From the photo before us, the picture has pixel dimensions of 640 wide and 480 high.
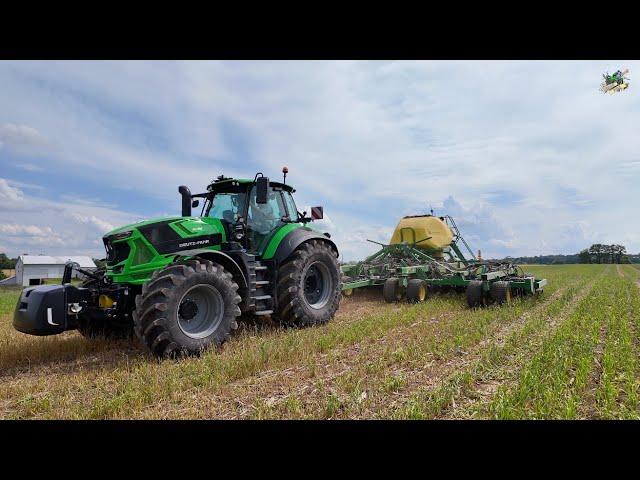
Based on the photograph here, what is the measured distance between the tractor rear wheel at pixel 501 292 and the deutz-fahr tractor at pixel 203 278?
4103mm

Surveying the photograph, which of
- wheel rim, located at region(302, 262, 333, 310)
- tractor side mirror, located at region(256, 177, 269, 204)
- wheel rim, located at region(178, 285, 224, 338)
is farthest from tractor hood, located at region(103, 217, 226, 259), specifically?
wheel rim, located at region(302, 262, 333, 310)

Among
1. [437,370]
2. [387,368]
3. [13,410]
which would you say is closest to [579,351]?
[437,370]

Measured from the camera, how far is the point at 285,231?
745cm

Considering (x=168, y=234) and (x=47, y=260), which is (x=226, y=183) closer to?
(x=168, y=234)

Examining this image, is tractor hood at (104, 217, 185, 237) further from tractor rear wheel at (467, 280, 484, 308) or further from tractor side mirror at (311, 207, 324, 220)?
tractor rear wheel at (467, 280, 484, 308)

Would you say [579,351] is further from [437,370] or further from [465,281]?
[465,281]

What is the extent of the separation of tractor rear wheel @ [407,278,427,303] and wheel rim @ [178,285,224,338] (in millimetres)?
5988

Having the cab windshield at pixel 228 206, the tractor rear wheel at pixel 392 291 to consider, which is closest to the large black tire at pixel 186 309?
the cab windshield at pixel 228 206

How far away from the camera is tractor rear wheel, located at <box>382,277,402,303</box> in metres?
10.8

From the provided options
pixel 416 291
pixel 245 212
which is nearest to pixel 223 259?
pixel 245 212

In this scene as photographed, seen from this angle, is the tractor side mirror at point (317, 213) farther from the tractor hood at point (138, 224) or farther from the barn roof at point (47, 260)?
the barn roof at point (47, 260)

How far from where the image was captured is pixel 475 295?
31.5ft

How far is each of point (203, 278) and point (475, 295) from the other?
6607 millimetres

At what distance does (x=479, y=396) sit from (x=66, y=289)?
5015 mm
